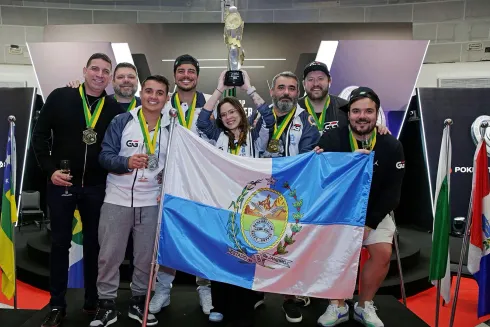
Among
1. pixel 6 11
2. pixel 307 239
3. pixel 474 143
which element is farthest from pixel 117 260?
pixel 6 11

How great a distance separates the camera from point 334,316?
9.80 feet

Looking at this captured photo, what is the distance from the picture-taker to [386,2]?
7668mm

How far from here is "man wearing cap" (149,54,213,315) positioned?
3141 millimetres

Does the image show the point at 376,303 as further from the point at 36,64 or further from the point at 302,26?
the point at 36,64

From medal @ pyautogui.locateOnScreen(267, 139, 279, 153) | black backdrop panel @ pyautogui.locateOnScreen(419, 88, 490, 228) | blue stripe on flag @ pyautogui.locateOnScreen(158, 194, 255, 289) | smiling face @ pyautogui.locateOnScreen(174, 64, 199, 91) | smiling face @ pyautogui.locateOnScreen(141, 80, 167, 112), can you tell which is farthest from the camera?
black backdrop panel @ pyautogui.locateOnScreen(419, 88, 490, 228)

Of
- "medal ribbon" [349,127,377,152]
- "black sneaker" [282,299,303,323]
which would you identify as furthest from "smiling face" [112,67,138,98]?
"black sneaker" [282,299,303,323]

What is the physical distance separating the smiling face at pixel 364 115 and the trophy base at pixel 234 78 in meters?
0.81

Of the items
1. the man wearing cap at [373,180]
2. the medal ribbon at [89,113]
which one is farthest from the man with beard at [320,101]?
the medal ribbon at [89,113]

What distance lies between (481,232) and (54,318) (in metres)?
3.17

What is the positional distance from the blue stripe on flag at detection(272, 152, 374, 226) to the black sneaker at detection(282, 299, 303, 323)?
0.75m

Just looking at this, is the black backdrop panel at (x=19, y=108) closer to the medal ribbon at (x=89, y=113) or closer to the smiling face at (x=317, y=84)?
the medal ribbon at (x=89, y=113)

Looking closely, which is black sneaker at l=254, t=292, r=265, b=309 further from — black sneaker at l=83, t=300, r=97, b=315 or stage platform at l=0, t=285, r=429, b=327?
black sneaker at l=83, t=300, r=97, b=315

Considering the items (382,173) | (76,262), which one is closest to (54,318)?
(76,262)

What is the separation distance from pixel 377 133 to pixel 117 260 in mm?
1989
